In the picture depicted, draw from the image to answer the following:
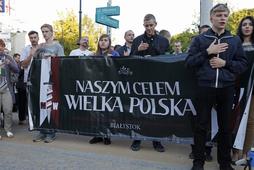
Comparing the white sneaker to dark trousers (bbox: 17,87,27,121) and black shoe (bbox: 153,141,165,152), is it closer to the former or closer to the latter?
dark trousers (bbox: 17,87,27,121)

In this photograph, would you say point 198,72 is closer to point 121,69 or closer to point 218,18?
point 218,18

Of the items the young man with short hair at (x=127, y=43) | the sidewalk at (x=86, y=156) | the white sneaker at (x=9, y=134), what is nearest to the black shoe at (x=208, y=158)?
the sidewalk at (x=86, y=156)

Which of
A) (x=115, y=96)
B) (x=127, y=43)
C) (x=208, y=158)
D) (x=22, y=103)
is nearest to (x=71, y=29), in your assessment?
(x=22, y=103)

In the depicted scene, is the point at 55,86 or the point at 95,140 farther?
the point at 55,86

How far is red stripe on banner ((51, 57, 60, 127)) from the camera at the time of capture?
749 cm

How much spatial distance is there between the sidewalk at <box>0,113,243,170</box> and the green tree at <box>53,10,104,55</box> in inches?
1327

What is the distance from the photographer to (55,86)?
752 centimetres

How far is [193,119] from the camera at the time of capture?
600 centimetres

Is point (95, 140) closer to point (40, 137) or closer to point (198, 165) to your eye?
point (40, 137)

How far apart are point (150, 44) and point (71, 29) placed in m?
38.9

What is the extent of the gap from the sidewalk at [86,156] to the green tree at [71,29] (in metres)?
33.7

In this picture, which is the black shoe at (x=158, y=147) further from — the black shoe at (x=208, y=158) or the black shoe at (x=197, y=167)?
the black shoe at (x=197, y=167)

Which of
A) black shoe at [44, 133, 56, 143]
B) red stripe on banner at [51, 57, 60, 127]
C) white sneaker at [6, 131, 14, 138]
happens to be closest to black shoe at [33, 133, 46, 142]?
black shoe at [44, 133, 56, 143]

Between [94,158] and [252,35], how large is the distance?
2.76 meters
